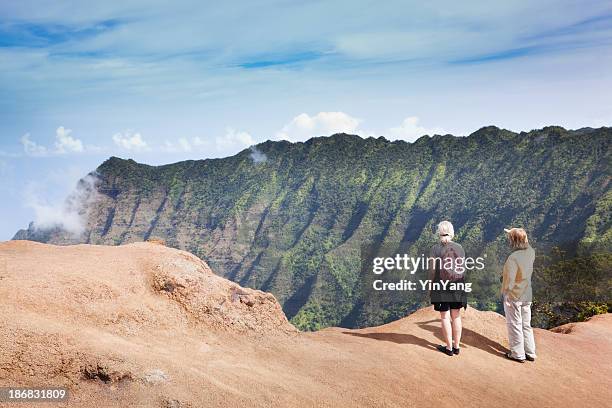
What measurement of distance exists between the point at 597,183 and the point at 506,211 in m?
25.6

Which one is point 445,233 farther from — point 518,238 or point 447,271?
point 518,238

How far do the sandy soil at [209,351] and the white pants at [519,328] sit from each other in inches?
14.5

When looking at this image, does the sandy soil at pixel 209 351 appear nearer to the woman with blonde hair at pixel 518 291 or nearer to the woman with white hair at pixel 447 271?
the woman with blonde hair at pixel 518 291

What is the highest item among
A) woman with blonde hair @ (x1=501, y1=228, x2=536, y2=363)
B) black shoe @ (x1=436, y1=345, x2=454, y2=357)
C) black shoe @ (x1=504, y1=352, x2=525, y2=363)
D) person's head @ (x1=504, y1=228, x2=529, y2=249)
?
person's head @ (x1=504, y1=228, x2=529, y2=249)

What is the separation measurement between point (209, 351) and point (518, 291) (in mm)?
7207

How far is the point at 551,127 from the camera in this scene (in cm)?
17900

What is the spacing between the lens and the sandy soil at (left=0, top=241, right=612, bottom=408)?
9.08 m

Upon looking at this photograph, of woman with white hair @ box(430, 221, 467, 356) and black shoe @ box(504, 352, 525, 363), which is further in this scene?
black shoe @ box(504, 352, 525, 363)

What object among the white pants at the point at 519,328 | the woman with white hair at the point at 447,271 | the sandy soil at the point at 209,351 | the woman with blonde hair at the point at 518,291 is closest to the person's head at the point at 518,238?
the woman with blonde hair at the point at 518,291

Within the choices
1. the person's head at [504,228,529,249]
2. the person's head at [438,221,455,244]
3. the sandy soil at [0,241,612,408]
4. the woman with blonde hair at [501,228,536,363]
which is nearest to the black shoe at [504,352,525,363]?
the woman with blonde hair at [501,228,536,363]

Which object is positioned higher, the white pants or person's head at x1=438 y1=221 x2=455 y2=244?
person's head at x1=438 y1=221 x2=455 y2=244

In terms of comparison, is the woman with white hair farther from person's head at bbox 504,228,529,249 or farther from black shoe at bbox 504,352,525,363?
black shoe at bbox 504,352,525,363

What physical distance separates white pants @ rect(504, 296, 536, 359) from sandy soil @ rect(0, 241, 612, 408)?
0.37 meters

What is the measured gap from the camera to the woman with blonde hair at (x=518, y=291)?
1257 centimetres
